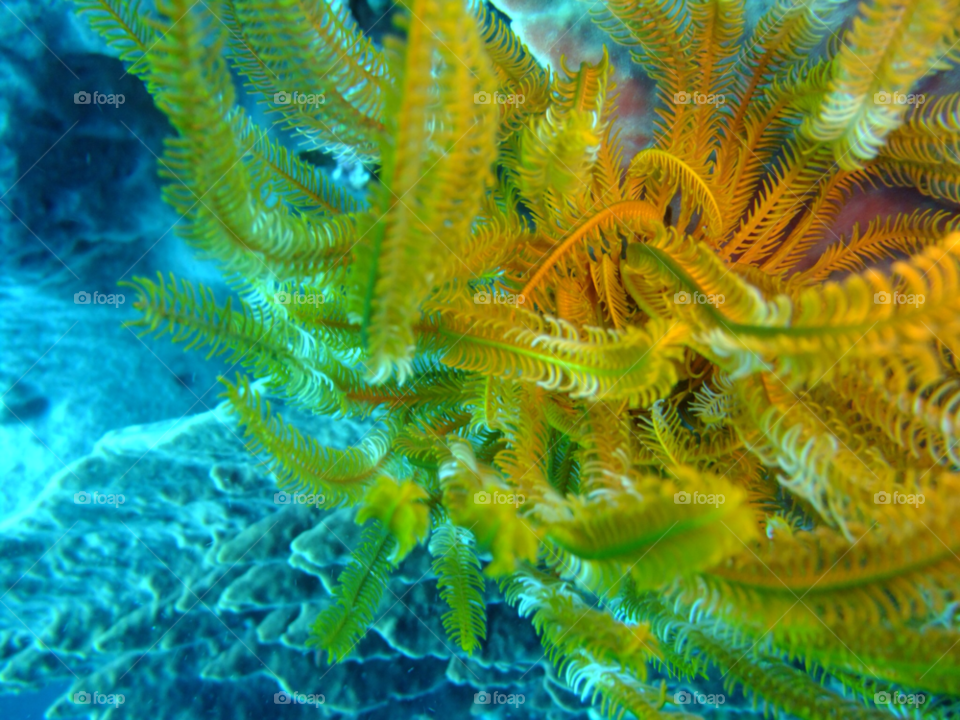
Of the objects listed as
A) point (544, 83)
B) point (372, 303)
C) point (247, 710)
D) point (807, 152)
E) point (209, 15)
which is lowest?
point (247, 710)

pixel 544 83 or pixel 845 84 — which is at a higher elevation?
pixel 544 83

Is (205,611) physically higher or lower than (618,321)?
lower

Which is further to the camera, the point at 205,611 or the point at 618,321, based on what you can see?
the point at 205,611

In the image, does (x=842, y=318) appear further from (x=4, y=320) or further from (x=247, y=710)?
(x=4, y=320)

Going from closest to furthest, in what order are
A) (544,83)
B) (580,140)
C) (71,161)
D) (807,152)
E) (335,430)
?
1. (580,140)
2. (807,152)
3. (544,83)
4. (71,161)
5. (335,430)

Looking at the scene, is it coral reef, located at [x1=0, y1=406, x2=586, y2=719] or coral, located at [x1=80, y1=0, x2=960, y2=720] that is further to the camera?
coral reef, located at [x1=0, y1=406, x2=586, y2=719]

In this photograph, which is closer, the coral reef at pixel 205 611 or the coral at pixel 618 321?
the coral at pixel 618 321

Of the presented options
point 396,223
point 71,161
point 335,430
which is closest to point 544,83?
point 396,223

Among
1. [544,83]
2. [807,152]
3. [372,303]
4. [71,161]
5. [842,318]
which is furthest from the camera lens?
[71,161]
